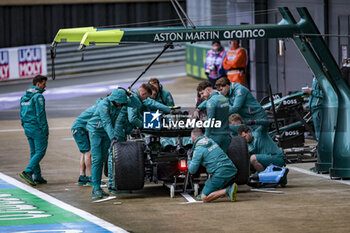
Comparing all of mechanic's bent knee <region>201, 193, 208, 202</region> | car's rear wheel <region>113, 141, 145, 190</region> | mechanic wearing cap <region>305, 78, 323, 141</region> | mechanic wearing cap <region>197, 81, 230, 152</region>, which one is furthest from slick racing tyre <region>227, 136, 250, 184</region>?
mechanic wearing cap <region>305, 78, 323, 141</region>

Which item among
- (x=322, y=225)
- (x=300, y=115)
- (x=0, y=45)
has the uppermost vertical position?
(x=0, y=45)

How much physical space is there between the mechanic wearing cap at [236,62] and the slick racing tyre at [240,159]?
28.2 feet

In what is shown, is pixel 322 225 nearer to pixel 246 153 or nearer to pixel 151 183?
pixel 246 153

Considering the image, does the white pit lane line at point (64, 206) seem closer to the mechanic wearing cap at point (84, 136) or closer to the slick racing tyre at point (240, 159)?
the mechanic wearing cap at point (84, 136)

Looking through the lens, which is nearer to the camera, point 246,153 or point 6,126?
point 246,153

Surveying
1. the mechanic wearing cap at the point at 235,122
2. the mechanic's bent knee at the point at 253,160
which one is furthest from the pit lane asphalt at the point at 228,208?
the mechanic wearing cap at the point at 235,122

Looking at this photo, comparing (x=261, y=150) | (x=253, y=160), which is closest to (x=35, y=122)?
(x=253, y=160)

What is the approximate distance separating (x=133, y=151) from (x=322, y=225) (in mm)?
3409

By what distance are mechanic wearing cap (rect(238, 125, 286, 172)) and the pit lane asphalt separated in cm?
47

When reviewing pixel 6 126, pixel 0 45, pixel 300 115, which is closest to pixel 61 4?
pixel 0 45

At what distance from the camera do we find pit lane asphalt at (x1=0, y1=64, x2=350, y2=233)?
10.4 m

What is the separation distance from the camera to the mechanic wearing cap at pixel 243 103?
571 inches

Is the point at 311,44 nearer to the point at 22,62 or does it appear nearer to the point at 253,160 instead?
the point at 253,160

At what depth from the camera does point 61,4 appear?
122ft
